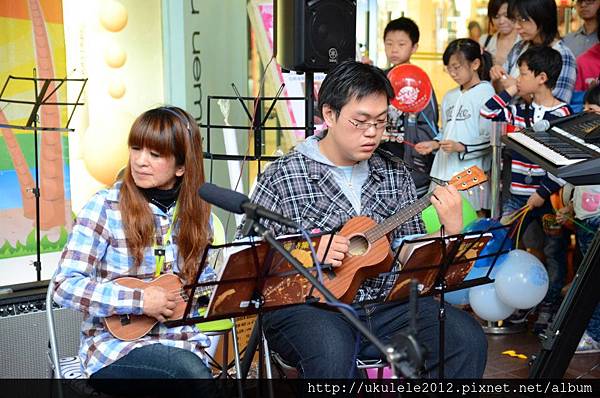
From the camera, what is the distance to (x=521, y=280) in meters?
3.88

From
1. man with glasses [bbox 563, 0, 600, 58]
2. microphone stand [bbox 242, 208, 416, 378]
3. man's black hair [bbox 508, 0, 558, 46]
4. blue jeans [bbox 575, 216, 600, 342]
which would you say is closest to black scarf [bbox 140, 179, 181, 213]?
microphone stand [bbox 242, 208, 416, 378]

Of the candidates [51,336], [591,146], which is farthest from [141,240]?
[591,146]

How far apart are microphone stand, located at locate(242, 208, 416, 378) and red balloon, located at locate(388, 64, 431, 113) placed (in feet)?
9.46

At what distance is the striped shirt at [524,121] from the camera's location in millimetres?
4434

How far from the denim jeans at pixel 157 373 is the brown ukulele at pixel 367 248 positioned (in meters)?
0.47

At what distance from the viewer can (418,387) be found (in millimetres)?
2516

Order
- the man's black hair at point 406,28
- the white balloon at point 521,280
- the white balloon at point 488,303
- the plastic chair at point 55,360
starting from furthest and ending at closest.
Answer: the man's black hair at point 406,28
the white balloon at point 488,303
the white balloon at point 521,280
the plastic chair at point 55,360

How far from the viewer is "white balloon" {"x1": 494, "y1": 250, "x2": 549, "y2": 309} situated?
3887 mm

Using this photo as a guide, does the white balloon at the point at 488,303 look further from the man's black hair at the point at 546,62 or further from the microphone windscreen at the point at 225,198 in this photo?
the microphone windscreen at the point at 225,198

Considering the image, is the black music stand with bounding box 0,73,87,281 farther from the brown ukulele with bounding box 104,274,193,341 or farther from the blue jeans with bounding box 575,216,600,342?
the blue jeans with bounding box 575,216,600,342

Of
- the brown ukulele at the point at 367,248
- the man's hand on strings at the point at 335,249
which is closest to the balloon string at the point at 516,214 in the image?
the brown ukulele at the point at 367,248

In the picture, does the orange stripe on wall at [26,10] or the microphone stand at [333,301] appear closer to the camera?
the microphone stand at [333,301]

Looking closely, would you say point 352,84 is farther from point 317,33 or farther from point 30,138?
point 30,138

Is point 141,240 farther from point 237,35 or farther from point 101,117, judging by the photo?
point 237,35
